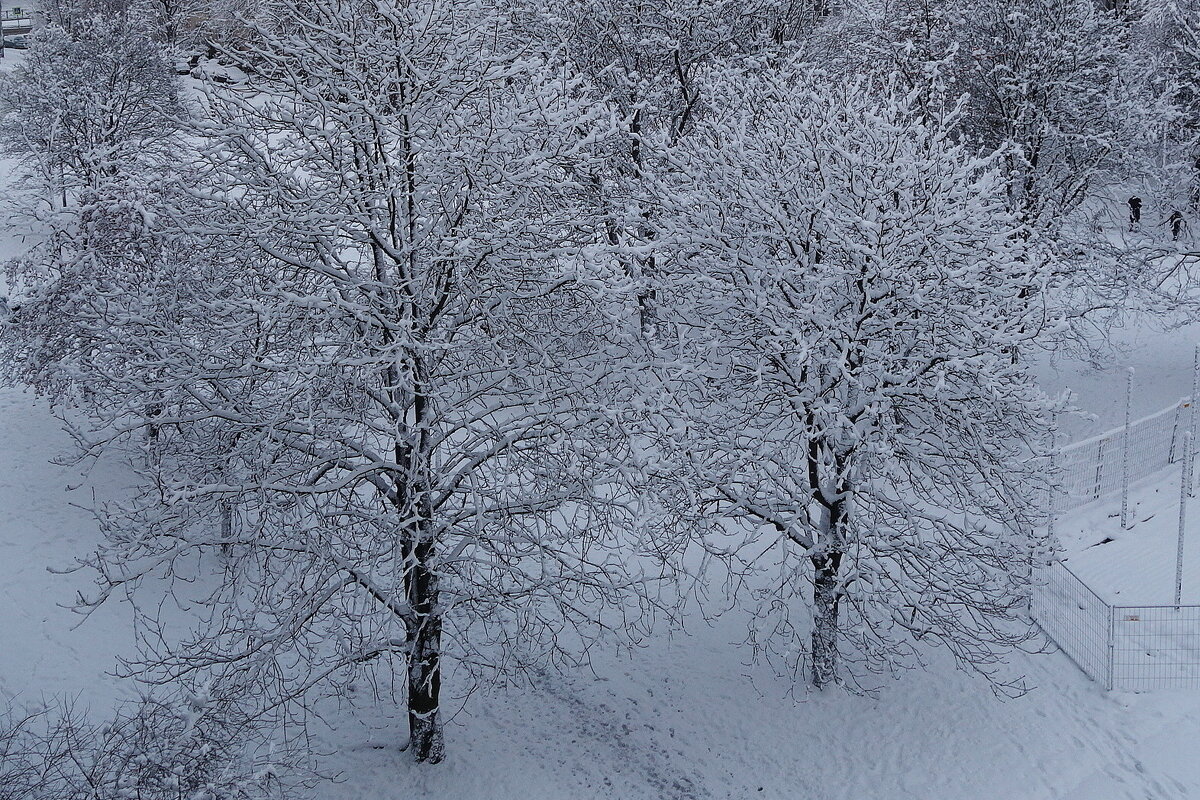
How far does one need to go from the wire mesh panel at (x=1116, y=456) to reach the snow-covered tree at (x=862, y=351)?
12.2 ft

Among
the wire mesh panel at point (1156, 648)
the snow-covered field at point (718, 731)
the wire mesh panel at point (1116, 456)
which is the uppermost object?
the wire mesh panel at point (1116, 456)

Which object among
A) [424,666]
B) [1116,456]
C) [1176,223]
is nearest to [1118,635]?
[1116,456]

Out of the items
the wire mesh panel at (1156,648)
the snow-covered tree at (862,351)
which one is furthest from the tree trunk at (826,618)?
the wire mesh panel at (1156,648)

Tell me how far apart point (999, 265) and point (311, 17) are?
334 inches

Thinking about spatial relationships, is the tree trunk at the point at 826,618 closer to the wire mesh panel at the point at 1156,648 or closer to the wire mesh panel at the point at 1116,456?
the wire mesh panel at the point at 1156,648

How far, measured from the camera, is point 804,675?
42.4ft

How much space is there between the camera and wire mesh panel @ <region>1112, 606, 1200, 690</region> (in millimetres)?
11914

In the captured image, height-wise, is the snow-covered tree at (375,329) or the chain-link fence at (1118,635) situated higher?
the snow-covered tree at (375,329)

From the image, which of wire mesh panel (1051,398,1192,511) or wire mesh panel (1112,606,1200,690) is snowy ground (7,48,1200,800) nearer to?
wire mesh panel (1112,606,1200,690)

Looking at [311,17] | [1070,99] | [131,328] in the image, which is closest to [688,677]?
[131,328]

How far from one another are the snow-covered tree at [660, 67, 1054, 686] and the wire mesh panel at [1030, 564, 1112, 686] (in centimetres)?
106

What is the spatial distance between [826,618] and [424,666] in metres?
4.96

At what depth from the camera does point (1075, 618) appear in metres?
13.0

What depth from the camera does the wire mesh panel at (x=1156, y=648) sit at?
1191cm
